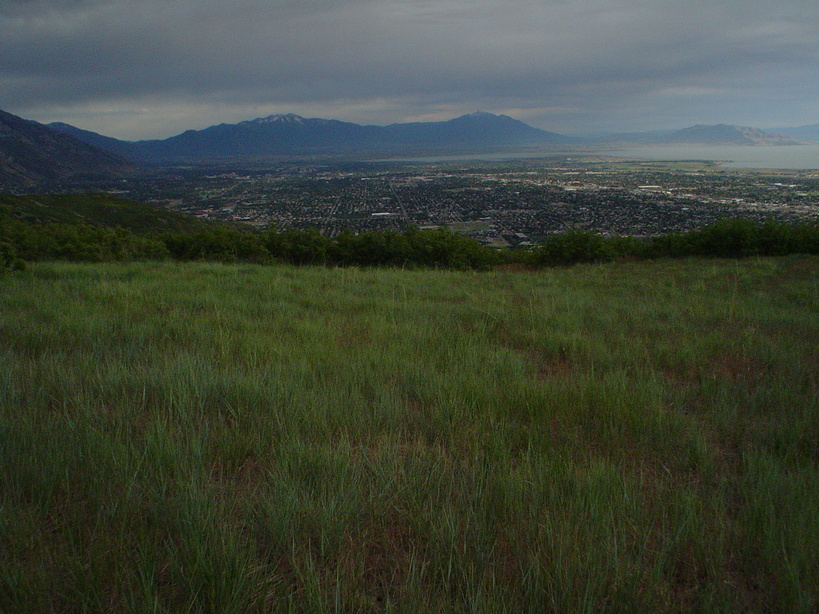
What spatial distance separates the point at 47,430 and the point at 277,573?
143 centimetres

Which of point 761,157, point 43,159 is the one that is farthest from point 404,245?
point 43,159

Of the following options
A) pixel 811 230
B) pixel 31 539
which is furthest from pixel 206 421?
pixel 811 230

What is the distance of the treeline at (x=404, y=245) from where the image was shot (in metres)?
14.5

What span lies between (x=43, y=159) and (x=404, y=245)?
188 metres

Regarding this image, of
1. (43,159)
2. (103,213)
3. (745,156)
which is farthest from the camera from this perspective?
(43,159)

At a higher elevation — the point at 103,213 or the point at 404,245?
the point at 103,213

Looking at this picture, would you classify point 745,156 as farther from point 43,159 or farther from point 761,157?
point 43,159

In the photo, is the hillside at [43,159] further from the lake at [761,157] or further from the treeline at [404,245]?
the lake at [761,157]

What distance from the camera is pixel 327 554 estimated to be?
58.2 inches

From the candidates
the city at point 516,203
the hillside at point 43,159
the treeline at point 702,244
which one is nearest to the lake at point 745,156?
the city at point 516,203

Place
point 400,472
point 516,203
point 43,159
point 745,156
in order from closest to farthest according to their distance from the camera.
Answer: point 400,472
point 516,203
point 745,156
point 43,159

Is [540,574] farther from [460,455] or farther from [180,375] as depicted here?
[180,375]

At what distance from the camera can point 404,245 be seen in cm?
1888

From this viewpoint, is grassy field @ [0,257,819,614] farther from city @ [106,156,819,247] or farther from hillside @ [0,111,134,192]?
hillside @ [0,111,134,192]
